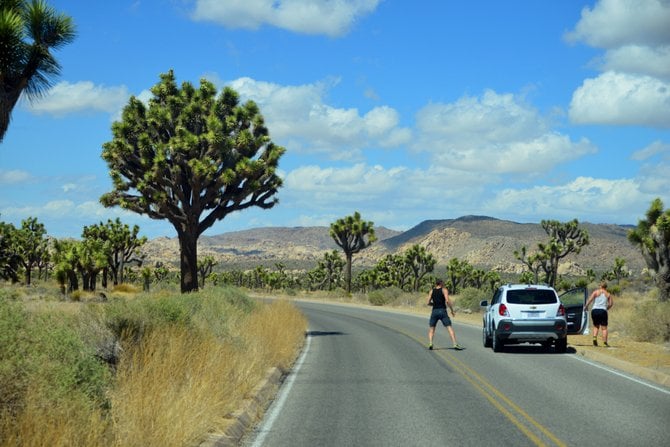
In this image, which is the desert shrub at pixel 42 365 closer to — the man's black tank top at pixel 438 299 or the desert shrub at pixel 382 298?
the man's black tank top at pixel 438 299

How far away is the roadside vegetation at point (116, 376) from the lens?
21.0 ft

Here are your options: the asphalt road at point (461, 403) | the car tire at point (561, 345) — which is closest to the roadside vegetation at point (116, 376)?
the asphalt road at point (461, 403)

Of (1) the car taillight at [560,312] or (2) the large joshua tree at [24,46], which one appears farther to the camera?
(1) the car taillight at [560,312]

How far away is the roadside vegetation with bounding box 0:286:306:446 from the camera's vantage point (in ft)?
21.0

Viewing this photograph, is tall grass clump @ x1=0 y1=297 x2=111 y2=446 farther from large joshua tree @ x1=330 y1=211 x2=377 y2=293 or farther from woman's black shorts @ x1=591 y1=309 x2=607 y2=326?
large joshua tree @ x1=330 y1=211 x2=377 y2=293

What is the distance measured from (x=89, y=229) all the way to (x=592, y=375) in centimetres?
6009

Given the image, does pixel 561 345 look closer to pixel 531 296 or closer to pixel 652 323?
pixel 531 296

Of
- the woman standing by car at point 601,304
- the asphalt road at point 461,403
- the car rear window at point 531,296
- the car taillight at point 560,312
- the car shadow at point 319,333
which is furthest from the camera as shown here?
the car shadow at point 319,333

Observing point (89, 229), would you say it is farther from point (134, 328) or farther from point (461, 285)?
point (134, 328)

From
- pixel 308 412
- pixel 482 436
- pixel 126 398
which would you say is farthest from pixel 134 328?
pixel 482 436

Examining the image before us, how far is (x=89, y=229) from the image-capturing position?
68562 mm

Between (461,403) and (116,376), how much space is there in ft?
17.0

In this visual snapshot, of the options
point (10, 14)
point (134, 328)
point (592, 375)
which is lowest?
point (592, 375)

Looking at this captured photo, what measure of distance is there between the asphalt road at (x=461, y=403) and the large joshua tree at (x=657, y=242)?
20.7 m
